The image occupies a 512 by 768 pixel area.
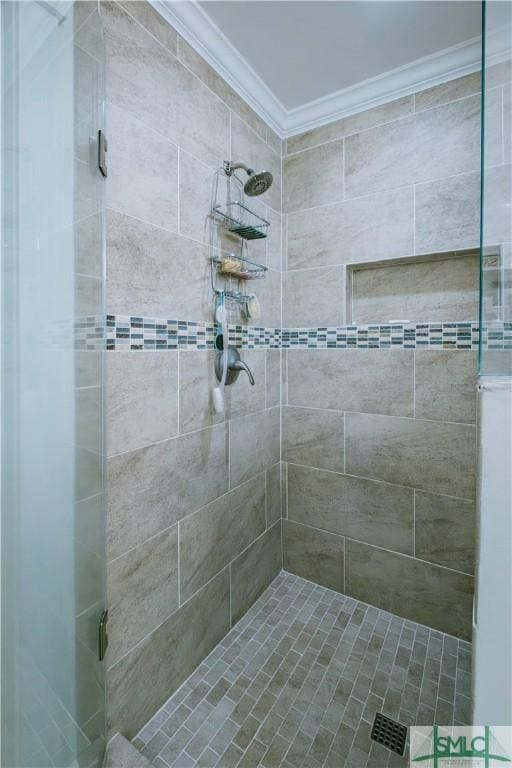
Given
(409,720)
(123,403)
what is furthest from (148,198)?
(409,720)

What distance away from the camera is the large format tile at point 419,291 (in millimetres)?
1501

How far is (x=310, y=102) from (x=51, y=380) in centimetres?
184

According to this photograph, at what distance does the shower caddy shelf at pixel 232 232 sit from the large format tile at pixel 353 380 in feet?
1.69

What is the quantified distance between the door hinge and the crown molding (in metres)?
1.91

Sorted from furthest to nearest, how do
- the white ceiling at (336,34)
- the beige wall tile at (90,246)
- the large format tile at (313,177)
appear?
the large format tile at (313,177) → the white ceiling at (336,34) → the beige wall tile at (90,246)

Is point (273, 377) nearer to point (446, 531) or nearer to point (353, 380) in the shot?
point (353, 380)

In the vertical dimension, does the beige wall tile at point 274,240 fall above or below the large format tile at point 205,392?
above

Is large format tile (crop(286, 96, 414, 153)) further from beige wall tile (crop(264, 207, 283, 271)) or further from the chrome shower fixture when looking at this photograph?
the chrome shower fixture

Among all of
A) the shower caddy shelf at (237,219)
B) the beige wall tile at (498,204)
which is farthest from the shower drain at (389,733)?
the shower caddy shelf at (237,219)

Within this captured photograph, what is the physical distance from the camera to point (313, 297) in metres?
1.82

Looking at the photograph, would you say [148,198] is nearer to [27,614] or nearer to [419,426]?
[27,614]

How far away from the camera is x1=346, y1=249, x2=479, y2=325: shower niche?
150 cm

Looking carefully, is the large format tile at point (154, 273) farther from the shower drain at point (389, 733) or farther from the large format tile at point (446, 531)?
the shower drain at point (389, 733)

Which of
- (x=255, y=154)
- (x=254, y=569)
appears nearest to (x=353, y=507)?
(x=254, y=569)
